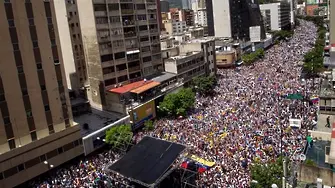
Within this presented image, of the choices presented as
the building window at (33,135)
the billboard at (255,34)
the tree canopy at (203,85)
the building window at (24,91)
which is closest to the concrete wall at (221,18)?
the billboard at (255,34)

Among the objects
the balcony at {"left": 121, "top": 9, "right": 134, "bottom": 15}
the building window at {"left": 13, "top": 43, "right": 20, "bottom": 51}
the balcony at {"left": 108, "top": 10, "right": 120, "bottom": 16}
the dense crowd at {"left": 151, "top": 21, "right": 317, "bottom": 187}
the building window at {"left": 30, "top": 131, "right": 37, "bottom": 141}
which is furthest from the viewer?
the balcony at {"left": 121, "top": 9, "right": 134, "bottom": 15}

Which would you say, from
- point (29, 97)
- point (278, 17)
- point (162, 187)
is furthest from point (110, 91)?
point (278, 17)

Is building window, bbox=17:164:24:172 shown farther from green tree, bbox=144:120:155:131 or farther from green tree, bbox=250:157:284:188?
green tree, bbox=250:157:284:188

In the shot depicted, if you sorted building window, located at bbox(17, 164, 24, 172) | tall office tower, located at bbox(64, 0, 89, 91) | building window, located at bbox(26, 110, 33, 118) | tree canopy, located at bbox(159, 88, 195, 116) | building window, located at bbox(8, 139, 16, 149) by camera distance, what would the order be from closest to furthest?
building window, located at bbox(8, 139, 16, 149) < building window, located at bbox(17, 164, 24, 172) < building window, located at bbox(26, 110, 33, 118) < tree canopy, located at bbox(159, 88, 195, 116) < tall office tower, located at bbox(64, 0, 89, 91)

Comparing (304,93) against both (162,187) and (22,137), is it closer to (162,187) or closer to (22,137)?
(162,187)

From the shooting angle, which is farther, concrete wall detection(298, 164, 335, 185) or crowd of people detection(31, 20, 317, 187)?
crowd of people detection(31, 20, 317, 187)

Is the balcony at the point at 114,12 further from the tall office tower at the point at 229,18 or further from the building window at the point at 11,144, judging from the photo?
the tall office tower at the point at 229,18

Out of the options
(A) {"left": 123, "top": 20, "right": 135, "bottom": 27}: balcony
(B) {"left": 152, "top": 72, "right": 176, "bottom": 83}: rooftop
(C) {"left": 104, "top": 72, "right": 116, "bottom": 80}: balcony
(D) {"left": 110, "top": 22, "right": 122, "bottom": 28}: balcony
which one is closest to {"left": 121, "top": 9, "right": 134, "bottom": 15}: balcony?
(A) {"left": 123, "top": 20, "right": 135, "bottom": 27}: balcony
